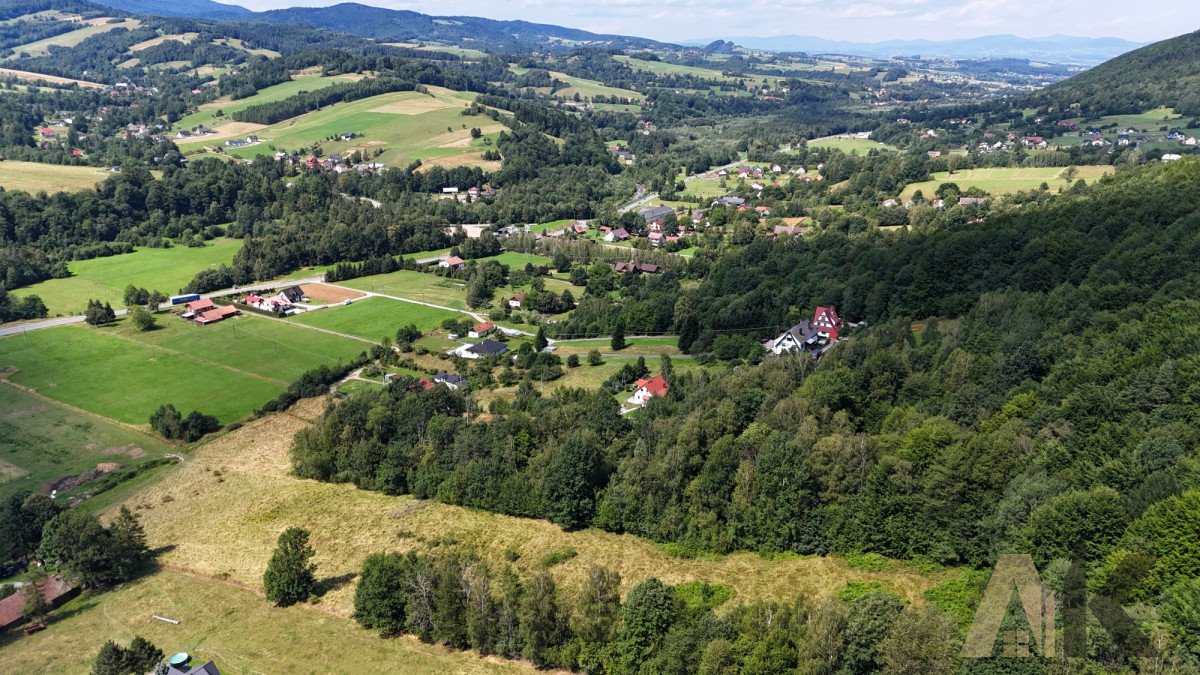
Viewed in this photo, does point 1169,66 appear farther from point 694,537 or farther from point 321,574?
point 321,574

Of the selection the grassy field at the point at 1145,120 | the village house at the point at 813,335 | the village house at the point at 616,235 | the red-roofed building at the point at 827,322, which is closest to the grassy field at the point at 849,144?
the grassy field at the point at 1145,120

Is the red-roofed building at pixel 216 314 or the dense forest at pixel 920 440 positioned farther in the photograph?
the red-roofed building at pixel 216 314

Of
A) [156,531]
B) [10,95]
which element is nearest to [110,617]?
[156,531]

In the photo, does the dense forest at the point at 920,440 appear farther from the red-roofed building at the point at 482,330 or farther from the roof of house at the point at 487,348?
the red-roofed building at the point at 482,330

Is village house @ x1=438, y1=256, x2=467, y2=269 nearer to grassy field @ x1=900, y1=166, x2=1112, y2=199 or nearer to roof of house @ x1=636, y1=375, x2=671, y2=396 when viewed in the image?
roof of house @ x1=636, y1=375, x2=671, y2=396

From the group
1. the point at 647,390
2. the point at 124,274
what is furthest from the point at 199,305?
the point at 647,390

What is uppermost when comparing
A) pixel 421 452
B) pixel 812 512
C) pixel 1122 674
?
pixel 1122 674
